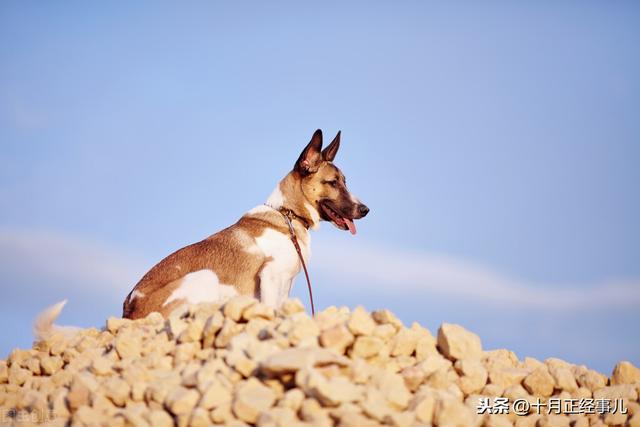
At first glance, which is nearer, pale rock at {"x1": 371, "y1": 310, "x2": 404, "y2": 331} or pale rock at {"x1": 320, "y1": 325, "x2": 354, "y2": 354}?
pale rock at {"x1": 320, "y1": 325, "x2": 354, "y2": 354}

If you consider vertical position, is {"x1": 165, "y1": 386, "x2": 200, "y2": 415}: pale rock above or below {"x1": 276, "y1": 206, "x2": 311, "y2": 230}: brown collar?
below

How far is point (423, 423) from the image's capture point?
5273 millimetres

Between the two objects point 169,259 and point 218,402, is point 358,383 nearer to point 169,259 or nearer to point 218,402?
point 218,402

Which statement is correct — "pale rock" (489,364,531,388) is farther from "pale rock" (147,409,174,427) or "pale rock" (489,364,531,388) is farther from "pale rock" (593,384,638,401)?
"pale rock" (147,409,174,427)

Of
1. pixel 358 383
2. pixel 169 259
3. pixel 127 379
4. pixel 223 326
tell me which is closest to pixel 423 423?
pixel 358 383

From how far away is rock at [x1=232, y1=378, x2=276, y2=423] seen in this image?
16.8 ft

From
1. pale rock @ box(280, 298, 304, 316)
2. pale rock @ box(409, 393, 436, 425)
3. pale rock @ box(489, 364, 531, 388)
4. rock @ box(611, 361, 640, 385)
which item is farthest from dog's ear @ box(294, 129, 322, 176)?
pale rock @ box(409, 393, 436, 425)

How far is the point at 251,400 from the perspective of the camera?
A: 5156mm

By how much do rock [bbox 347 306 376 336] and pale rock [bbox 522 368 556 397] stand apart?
1801 millimetres

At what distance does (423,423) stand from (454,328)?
1.61 meters

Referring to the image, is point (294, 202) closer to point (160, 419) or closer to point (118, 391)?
point (118, 391)

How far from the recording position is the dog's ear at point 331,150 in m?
10.1

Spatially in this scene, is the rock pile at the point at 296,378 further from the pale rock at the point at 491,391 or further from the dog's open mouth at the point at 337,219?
the dog's open mouth at the point at 337,219

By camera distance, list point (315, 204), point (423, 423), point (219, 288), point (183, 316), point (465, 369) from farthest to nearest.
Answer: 1. point (315, 204)
2. point (219, 288)
3. point (183, 316)
4. point (465, 369)
5. point (423, 423)
